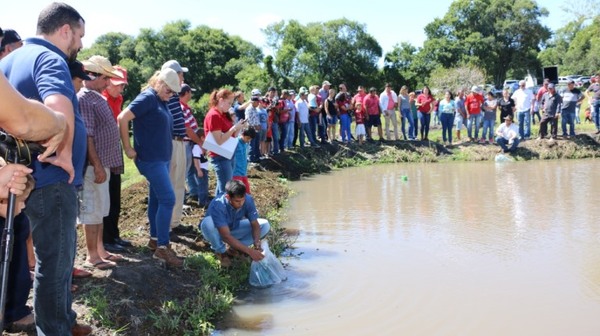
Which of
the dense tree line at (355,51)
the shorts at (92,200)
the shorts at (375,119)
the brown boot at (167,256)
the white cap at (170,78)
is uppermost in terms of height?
the dense tree line at (355,51)

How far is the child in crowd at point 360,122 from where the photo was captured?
1661 cm

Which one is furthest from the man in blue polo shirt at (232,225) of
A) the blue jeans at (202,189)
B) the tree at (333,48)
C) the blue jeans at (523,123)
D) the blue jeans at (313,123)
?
the tree at (333,48)

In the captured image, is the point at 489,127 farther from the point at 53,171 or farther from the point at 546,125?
the point at 53,171

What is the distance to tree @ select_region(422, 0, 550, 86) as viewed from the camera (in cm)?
5291

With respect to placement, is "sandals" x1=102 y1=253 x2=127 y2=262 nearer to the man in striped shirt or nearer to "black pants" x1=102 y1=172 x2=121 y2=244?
"black pants" x1=102 y1=172 x2=121 y2=244

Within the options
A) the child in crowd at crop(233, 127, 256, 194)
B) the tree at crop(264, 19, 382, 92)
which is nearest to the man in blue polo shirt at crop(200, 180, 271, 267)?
the child in crowd at crop(233, 127, 256, 194)

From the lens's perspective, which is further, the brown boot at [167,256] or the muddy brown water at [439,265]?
the brown boot at [167,256]

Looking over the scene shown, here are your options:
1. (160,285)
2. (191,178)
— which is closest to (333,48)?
(191,178)

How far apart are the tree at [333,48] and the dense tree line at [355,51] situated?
9 cm

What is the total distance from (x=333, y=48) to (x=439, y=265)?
4480 centimetres

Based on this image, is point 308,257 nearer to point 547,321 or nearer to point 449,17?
point 547,321

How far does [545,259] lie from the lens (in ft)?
21.4

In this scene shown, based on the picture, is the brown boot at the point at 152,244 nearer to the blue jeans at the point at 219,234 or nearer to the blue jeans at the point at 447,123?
the blue jeans at the point at 219,234

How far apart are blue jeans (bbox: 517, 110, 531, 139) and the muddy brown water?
5585mm
